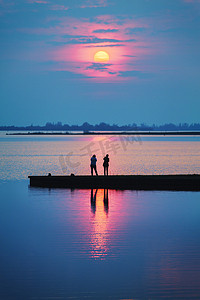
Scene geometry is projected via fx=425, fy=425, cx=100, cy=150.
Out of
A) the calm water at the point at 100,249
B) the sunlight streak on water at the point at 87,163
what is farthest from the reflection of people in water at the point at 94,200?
the sunlight streak on water at the point at 87,163

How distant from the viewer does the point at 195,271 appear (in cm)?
1277

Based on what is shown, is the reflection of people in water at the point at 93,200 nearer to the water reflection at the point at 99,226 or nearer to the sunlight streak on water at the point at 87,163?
the water reflection at the point at 99,226

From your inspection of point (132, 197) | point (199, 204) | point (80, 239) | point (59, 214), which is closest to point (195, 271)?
point (80, 239)

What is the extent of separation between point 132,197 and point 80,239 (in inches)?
477

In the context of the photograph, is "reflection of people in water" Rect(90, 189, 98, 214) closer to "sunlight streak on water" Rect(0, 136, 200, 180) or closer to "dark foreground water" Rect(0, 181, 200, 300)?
"dark foreground water" Rect(0, 181, 200, 300)

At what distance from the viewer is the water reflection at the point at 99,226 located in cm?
1492

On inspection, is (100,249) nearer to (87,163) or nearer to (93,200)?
(93,200)

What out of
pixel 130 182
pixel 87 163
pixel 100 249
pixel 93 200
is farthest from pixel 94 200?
pixel 87 163

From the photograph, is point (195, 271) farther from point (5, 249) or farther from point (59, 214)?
point (59, 214)

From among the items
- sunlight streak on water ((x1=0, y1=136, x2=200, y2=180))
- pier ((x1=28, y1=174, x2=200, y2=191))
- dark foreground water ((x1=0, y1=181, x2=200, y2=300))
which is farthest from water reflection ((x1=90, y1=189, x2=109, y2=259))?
sunlight streak on water ((x1=0, y1=136, x2=200, y2=180))

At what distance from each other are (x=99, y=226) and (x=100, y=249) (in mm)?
3582

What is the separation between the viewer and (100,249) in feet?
49.3

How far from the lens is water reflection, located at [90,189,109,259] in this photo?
587 inches

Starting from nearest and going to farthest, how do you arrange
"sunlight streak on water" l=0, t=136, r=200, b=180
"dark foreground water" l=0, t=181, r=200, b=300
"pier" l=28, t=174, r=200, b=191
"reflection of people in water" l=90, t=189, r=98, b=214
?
1. "dark foreground water" l=0, t=181, r=200, b=300
2. "reflection of people in water" l=90, t=189, r=98, b=214
3. "pier" l=28, t=174, r=200, b=191
4. "sunlight streak on water" l=0, t=136, r=200, b=180
